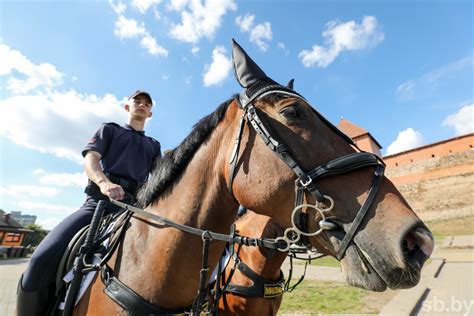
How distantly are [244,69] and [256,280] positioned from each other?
2.14 m

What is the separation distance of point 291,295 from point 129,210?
22.1 feet

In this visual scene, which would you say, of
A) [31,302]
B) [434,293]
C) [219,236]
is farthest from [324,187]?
[434,293]

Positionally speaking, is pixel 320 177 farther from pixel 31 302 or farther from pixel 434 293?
pixel 434 293

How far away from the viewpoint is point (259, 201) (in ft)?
4.86

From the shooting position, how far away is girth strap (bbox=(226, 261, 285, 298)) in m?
2.77

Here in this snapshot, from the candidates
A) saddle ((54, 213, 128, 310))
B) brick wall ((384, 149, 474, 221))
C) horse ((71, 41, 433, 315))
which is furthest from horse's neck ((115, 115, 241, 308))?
brick wall ((384, 149, 474, 221))

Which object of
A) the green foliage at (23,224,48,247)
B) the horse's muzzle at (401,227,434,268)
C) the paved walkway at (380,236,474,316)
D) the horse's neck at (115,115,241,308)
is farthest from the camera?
the green foliage at (23,224,48,247)

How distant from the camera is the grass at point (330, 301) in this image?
228 inches

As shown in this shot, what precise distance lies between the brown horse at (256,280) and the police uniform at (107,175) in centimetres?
137

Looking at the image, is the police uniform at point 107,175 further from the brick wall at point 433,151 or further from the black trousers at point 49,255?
the brick wall at point 433,151

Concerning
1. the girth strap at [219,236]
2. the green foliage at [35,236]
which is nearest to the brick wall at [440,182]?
the girth strap at [219,236]

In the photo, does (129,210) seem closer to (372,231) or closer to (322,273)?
(372,231)

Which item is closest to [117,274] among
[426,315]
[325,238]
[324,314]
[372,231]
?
[325,238]

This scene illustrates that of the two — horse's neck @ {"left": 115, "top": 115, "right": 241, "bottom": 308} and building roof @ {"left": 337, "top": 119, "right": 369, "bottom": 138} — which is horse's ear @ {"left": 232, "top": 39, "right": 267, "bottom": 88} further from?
building roof @ {"left": 337, "top": 119, "right": 369, "bottom": 138}
